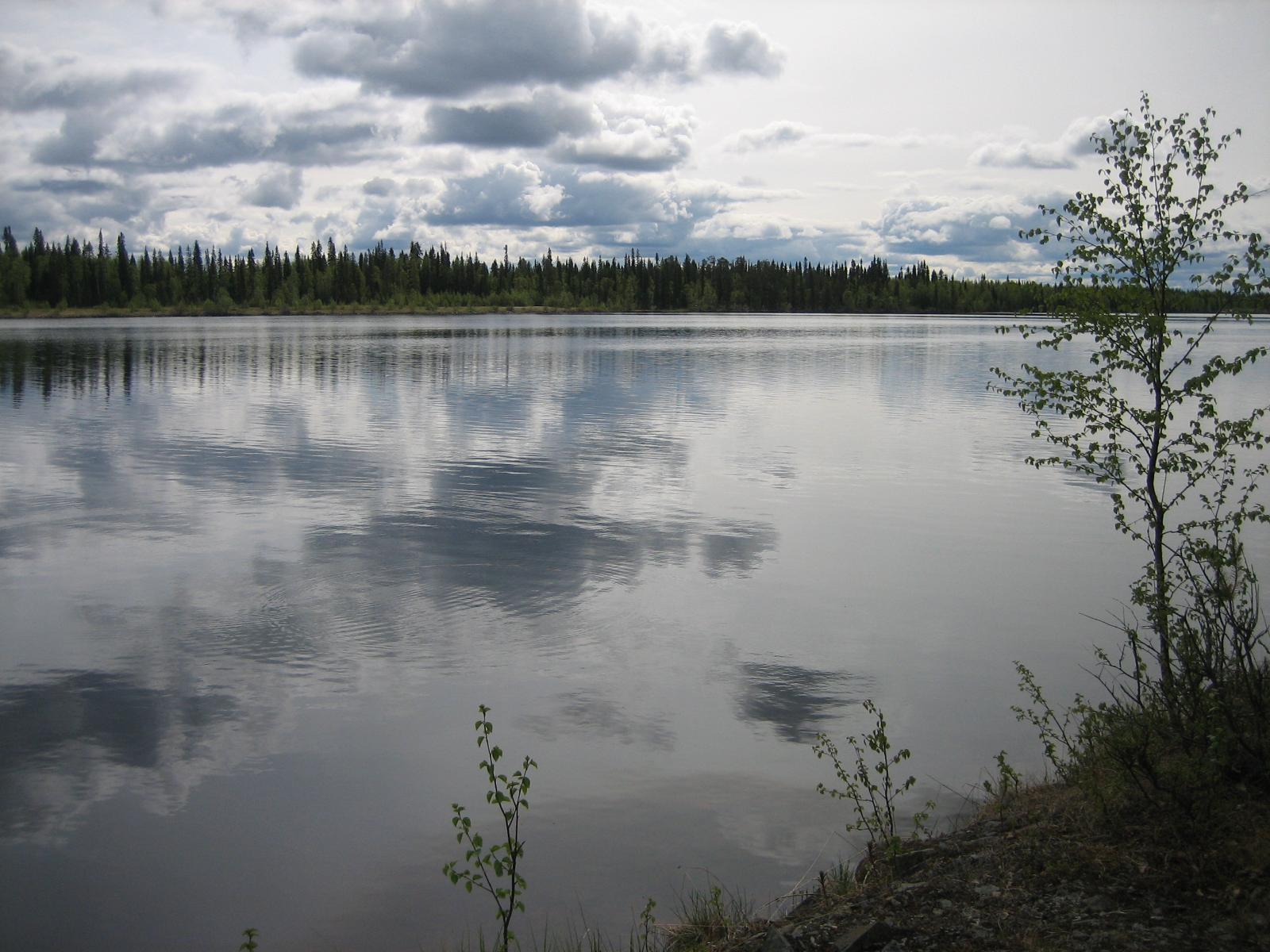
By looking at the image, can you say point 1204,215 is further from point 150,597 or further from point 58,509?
point 58,509

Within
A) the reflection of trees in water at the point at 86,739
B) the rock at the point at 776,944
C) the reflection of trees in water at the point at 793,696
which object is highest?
the rock at the point at 776,944

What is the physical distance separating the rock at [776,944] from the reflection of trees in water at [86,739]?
186 inches

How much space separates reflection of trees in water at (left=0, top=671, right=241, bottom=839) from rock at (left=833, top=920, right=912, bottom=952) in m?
5.11

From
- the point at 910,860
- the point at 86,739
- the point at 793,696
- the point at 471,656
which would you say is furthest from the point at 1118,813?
the point at 86,739

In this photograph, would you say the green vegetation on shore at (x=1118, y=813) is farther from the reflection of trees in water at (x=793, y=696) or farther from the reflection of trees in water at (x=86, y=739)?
the reflection of trees in water at (x=86, y=739)

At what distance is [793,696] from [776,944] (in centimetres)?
453

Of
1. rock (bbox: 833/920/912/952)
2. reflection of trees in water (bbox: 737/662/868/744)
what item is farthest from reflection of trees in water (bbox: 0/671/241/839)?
rock (bbox: 833/920/912/952)

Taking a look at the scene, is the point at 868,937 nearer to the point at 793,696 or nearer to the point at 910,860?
the point at 910,860

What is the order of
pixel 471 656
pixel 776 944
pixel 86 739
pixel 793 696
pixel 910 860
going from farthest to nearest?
pixel 471 656 → pixel 793 696 → pixel 86 739 → pixel 910 860 → pixel 776 944

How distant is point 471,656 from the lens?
10.8 meters

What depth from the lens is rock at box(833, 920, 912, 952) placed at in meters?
5.46

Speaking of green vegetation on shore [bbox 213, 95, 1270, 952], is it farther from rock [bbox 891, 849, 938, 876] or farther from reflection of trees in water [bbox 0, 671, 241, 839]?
reflection of trees in water [bbox 0, 671, 241, 839]

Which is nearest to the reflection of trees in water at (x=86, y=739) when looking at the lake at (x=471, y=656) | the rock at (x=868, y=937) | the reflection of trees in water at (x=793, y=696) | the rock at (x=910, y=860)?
the lake at (x=471, y=656)

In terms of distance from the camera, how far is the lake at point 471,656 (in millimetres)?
7039
